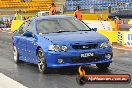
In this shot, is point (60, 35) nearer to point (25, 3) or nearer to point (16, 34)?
point (16, 34)

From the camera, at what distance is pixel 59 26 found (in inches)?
444

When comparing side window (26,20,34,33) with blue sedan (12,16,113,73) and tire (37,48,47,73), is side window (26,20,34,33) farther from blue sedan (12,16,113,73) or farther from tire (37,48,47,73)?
tire (37,48,47,73)

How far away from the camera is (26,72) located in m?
11.2

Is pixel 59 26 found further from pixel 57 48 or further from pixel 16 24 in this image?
pixel 16 24

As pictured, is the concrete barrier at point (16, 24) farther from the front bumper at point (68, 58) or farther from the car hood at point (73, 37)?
the front bumper at point (68, 58)

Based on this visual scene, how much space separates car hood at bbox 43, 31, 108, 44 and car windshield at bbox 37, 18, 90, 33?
378 millimetres

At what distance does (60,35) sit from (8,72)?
5.98 ft

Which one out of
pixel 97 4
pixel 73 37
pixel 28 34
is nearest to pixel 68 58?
pixel 73 37

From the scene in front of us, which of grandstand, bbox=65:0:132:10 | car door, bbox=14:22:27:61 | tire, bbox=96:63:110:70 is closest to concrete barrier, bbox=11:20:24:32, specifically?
car door, bbox=14:22:27:61

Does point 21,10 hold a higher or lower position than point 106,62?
lower

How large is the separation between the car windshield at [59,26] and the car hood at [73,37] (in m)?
0.38

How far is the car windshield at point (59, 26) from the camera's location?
11.1 m

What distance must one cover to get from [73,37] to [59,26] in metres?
1.12

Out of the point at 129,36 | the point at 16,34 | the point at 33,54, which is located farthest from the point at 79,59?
the point at 129,36
